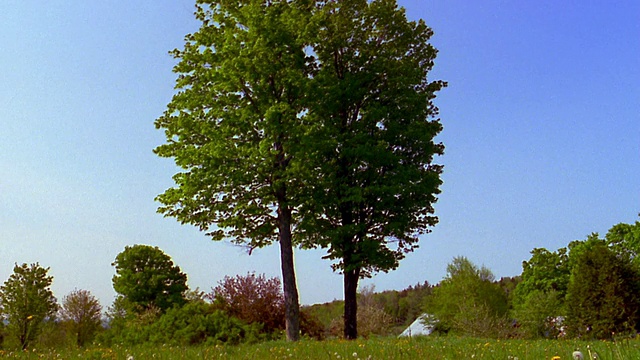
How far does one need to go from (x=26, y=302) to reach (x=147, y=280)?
8360mm

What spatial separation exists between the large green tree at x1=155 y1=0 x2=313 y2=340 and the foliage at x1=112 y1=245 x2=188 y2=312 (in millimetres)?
9639

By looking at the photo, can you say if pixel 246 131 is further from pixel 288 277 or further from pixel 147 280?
pixel 147 280

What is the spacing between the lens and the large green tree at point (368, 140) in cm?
2225

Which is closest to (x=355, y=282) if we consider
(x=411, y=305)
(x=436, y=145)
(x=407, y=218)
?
(x=407, y=218)

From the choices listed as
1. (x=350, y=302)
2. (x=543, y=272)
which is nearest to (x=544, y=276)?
(x=543, y=272)

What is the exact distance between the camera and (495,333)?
27.0m

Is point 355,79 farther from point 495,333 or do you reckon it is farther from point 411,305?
point 411,305

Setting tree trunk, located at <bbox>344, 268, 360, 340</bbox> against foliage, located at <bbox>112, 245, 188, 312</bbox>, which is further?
foliage, located at <bbox>112, 245, 188, 312</bbox>

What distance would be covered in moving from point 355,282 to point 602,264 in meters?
11.4

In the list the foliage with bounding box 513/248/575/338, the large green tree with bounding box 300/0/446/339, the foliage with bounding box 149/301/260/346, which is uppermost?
the large green tree with bounding box 300/0/446/339

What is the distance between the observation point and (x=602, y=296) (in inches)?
974

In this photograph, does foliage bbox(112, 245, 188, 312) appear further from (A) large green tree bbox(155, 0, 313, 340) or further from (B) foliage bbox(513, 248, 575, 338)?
(B) foliage bbox(513, 248, 575, 338)

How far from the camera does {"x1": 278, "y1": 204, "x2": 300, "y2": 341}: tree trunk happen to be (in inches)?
846

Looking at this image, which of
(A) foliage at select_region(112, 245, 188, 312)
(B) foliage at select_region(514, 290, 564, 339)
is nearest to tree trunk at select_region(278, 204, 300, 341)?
(A) foliage at select_region(112, 245, 188, 312)
